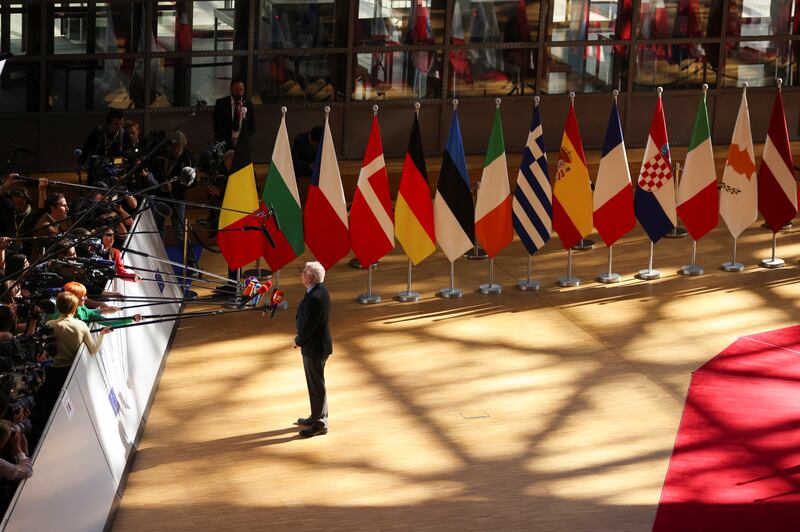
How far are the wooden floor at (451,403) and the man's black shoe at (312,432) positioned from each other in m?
0.10

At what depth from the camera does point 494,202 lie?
527 inches

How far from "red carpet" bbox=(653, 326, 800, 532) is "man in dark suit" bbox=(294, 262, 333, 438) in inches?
103

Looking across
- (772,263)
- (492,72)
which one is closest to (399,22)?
(492,72)

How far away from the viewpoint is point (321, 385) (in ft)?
32.4

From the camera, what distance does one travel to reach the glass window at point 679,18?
18.0 meters

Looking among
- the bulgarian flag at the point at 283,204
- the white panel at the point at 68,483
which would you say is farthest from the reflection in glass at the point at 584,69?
the white panel at the point at 68,483

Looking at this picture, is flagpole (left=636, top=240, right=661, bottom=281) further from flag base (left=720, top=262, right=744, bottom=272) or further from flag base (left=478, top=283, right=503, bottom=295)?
flag base (left=478, top=283, right=503, bottom=295)

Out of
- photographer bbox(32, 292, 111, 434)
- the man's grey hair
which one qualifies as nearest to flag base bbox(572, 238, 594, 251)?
the man's grey hair

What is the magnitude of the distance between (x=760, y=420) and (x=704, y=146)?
168 inches

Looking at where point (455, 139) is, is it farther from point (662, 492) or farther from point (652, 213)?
point (662, 492)

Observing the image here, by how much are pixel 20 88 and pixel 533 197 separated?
251 inches

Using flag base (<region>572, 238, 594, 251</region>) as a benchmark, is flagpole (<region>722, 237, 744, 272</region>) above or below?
below

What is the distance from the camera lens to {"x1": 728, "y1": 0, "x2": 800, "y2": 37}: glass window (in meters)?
18.3

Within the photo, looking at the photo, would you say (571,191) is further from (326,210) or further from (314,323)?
(314,323)
